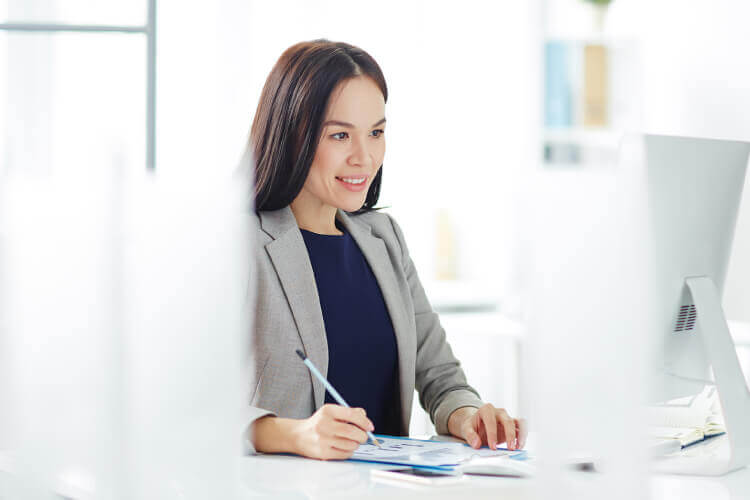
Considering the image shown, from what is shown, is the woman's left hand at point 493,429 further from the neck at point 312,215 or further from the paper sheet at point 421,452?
the neck at point 312,215

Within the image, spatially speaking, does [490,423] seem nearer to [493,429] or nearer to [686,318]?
[493,429]

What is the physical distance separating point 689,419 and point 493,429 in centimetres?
42

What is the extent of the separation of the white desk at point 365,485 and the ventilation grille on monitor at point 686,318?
0.74ft

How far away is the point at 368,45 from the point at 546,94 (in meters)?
0.75

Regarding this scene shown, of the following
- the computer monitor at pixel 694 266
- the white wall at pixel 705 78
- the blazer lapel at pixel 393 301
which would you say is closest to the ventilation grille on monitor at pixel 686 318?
the computer monitor at pixel 694 266

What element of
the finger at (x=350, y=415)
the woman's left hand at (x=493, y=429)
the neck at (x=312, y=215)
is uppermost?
the neck at (x=312, y=215)

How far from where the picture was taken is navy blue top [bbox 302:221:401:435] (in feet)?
4.91

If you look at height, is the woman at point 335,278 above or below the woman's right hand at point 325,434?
above

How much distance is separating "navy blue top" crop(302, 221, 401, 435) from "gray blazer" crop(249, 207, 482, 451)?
0.02 m

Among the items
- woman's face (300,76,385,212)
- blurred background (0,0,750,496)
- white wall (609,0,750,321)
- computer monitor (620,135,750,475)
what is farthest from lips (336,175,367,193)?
white wall (609,0,750,321)

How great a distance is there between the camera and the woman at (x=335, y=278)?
4.54 ft

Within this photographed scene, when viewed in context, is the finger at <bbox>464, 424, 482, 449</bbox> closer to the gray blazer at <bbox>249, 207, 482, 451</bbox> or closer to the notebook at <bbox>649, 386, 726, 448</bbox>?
the gray blazer at <bbox>249, 207, 482, 451</bbox>

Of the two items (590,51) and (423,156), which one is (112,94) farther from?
(590,51)

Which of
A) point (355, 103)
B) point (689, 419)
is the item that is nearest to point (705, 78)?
point (689, 419)
